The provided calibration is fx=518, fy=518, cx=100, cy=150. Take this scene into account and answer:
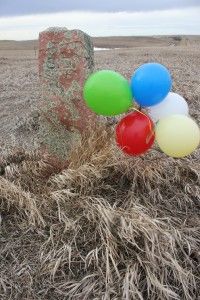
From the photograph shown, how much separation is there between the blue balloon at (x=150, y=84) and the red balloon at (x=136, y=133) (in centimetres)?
12

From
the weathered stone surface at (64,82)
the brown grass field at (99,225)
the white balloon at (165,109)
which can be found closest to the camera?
the brown grass field at (99,225)

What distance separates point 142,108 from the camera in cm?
360

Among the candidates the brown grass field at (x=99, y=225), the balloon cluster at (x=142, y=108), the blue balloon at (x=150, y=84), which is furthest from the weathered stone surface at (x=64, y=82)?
the blue balloon at (x=150, y=84)

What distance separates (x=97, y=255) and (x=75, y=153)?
1.04 meters

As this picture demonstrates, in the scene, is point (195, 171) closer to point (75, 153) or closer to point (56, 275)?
point (75, 153)

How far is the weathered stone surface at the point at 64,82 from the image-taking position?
418cm

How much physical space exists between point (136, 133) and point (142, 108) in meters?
0.23

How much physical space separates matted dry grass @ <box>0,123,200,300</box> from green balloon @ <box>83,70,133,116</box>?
0.51 meters

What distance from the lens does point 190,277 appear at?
123 inches

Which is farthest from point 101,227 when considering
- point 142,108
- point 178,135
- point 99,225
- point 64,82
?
point 64,82

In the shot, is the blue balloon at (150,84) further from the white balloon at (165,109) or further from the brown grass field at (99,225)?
the brown grass field at (99,225)

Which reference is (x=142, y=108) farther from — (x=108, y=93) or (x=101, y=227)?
(x=101, y=227)

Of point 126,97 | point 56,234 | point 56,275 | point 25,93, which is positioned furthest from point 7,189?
point 25,93

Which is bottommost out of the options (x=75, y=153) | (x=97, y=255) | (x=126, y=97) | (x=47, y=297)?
(x=47, y=297)
